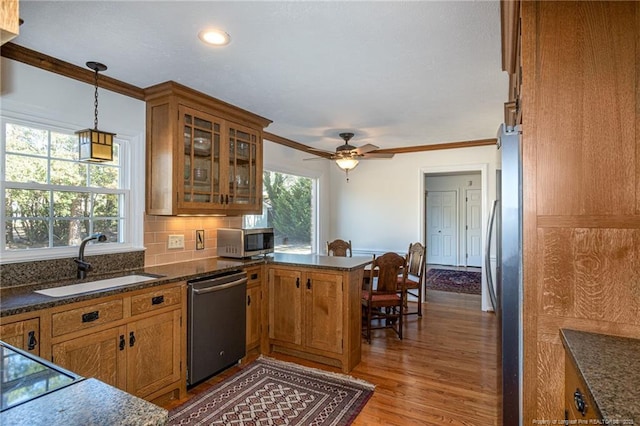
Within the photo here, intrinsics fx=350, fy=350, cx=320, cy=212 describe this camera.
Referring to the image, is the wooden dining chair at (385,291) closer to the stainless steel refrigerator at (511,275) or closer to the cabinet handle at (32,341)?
the stainless steel refrigerator at (511,275)

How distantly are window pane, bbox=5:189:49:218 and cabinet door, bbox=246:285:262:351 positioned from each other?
1657 millimetres

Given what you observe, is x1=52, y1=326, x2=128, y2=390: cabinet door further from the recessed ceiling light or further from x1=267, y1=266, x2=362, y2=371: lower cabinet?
the recessed ceiling light

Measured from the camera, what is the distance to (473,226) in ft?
27.8

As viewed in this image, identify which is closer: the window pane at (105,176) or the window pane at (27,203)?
the window pane at (27,203)

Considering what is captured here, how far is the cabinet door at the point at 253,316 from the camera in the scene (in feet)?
10.4

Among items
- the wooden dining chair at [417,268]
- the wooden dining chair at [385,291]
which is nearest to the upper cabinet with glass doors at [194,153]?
the wooden dining chair at [385,291]

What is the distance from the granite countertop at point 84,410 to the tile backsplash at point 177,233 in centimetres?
237

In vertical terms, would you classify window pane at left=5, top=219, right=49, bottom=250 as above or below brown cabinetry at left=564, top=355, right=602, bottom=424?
above

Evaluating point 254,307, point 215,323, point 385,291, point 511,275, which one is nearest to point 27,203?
point 215,323

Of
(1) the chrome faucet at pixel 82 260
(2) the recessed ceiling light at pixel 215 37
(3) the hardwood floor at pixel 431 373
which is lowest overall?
(3) the hardwood floor at pixel 431 373

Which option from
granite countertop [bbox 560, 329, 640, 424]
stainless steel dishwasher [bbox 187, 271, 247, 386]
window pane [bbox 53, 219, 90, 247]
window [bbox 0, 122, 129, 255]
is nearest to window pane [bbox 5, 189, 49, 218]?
window [bbox 0, 122, 129, 255]

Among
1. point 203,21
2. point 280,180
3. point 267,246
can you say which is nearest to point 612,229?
point 203,21

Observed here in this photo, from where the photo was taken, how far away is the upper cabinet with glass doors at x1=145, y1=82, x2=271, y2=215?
2877 millimetres

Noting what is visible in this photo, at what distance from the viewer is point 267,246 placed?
359 centimetres
